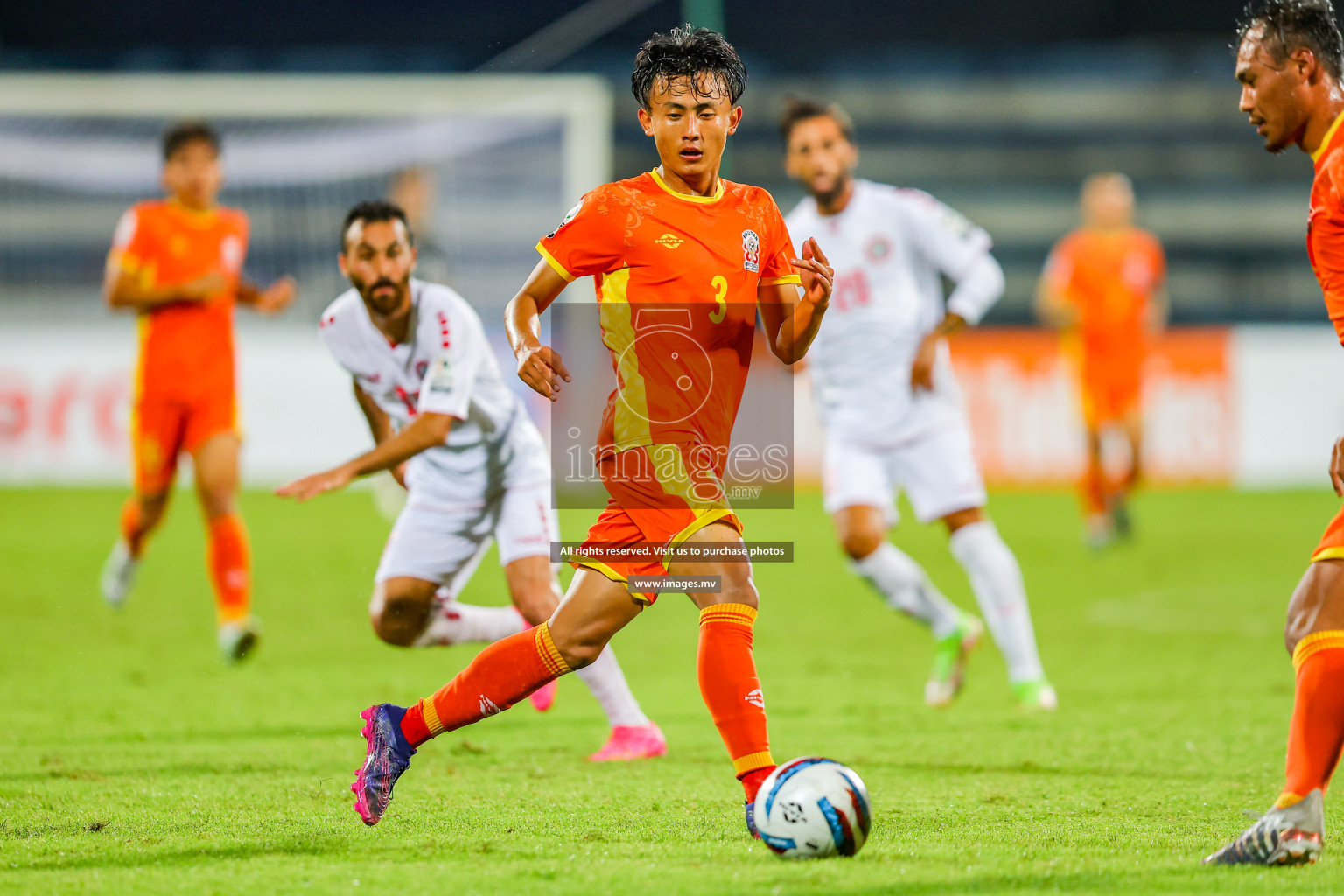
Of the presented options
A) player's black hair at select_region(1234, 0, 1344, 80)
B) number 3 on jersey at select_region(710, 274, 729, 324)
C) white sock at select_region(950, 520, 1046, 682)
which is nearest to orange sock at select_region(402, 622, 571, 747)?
number 3 on jersey at select_region(710, 274, 729, 324)

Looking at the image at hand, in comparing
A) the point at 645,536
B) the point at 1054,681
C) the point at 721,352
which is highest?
the point at 721,352

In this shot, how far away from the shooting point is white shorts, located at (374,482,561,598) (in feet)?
17.7

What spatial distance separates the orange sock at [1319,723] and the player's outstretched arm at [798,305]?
1.43 m

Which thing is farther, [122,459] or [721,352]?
[122,459]

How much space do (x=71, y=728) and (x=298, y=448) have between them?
978 cm

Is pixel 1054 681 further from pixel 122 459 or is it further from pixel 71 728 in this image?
pixel 122 459

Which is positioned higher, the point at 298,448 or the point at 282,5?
the point at 282,5

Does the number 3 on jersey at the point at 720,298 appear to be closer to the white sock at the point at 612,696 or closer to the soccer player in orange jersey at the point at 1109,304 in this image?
the white sock at the point at 612,696

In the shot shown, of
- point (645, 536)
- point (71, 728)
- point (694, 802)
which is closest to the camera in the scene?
point (645, 536)

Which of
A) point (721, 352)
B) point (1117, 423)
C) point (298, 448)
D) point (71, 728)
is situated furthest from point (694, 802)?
point (298, 448)

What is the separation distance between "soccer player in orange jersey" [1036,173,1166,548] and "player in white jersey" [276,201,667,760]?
8.43 meters

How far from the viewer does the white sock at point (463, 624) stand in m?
5.52

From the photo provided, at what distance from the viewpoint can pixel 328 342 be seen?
5.29 m

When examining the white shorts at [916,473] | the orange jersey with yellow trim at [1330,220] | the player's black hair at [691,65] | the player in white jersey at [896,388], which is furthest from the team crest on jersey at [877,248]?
the orange jersey with yellow trim at [1330,220]
